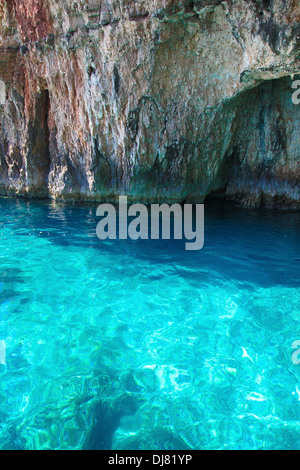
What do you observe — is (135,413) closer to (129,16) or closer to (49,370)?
(49,370)

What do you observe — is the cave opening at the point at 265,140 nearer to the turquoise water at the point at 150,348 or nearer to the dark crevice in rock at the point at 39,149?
the turquoise water at the point at 150,348

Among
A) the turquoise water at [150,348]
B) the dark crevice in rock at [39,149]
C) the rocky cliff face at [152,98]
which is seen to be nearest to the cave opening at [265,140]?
the rocky cliff face at [152,98]

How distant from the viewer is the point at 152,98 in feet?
31.1

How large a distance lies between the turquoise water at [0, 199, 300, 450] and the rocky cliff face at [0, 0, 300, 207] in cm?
437

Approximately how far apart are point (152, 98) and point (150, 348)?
7.90 m

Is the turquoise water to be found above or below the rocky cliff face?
below

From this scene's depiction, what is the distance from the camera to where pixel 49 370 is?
3805 millimetres

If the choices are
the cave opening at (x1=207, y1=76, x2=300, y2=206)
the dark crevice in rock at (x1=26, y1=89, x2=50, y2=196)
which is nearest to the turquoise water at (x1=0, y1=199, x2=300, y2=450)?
the cave opening at (x1=207, y1=76, x2=300, y2=206)

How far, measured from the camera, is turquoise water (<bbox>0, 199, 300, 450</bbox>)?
3.09 meters

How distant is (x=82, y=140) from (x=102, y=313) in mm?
8203

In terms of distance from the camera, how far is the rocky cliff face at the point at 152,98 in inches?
300

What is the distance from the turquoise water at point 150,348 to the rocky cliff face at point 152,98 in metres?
4.37

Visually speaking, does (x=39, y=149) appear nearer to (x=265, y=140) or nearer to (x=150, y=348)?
(x=265, y=140)

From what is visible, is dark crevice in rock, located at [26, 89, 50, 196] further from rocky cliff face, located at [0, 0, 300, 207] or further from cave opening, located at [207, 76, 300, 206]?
cave opening, located at [207, 76, 300, 206]
